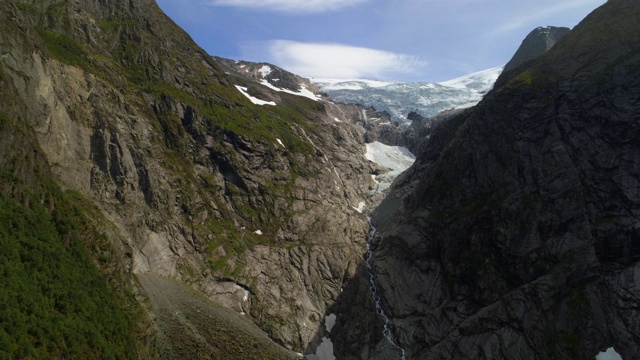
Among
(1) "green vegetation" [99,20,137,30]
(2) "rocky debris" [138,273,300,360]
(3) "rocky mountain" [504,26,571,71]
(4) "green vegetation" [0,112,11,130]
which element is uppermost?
(1) "green vegetation" [99,20,137,30]

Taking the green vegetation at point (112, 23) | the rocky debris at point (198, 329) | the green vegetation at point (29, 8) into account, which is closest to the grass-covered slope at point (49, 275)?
the rocky debris at point (198, 329)

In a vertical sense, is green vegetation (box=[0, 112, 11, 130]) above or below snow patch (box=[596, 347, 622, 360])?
above

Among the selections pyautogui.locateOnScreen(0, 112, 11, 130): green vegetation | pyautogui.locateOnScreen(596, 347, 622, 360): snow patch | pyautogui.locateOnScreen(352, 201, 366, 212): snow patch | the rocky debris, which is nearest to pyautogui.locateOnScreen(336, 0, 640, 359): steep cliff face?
pyautogui.locateOnScreen(596, 347, 622, 360): snow patch

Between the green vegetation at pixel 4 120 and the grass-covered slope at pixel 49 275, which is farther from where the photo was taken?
the green vegetation at pixel 4 120

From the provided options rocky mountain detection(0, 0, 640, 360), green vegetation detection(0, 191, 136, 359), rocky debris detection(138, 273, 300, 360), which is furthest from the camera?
rocky debris detection(138, 273, 300, 360)

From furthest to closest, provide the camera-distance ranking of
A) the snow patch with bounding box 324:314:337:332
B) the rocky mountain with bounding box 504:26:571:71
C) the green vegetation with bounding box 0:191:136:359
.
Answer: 1. the rocky mountain with bounding box 504:26:571:71
2. the snow patch with bounding box 324:314:337:332
3. the green vegetation with bounding box 0:191:136:359

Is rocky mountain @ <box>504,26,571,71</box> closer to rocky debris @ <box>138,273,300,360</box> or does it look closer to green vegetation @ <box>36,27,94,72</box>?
→ green vegetation @ <box>36,27,94,72</box>

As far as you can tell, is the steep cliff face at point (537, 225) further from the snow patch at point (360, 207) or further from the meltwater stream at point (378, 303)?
the snow patch at point (360, 207)
